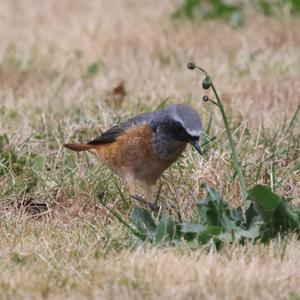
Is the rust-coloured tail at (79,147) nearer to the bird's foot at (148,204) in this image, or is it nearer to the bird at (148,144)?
the bird at (148,144)

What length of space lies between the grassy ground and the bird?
0.46 ft

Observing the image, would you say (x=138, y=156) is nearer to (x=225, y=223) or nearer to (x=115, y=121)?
(x=225, y=223)

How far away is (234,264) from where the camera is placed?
15.7 ft

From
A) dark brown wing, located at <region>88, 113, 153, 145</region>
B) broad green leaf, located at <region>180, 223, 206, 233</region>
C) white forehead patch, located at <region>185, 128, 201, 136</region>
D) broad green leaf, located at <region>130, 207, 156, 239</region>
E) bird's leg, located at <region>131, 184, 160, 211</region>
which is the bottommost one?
bird's leg, located at <region>131, 184, 160, 211</region>

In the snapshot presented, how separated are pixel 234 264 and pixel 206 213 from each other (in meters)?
0.59

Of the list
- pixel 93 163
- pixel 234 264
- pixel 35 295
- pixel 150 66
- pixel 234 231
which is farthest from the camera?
pixel 150 66

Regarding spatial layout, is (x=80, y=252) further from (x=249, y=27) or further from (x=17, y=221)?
(x=249, y=27)

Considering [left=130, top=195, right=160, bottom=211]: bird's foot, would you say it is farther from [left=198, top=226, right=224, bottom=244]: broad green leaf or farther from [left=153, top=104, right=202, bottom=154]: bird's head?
[left=198, top=226, right=224, bottom=244]: broad green leaf

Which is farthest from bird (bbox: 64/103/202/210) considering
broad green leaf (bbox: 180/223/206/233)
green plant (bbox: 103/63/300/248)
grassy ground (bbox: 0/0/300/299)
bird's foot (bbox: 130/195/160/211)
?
broad green leaf (bbox: 180/223/206/233)

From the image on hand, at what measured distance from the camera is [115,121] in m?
7.54

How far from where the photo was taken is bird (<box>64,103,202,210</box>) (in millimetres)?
5922

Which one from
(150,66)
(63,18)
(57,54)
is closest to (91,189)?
(150,66)

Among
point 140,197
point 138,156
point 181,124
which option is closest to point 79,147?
point 138,156

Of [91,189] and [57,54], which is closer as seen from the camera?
[91,189]
